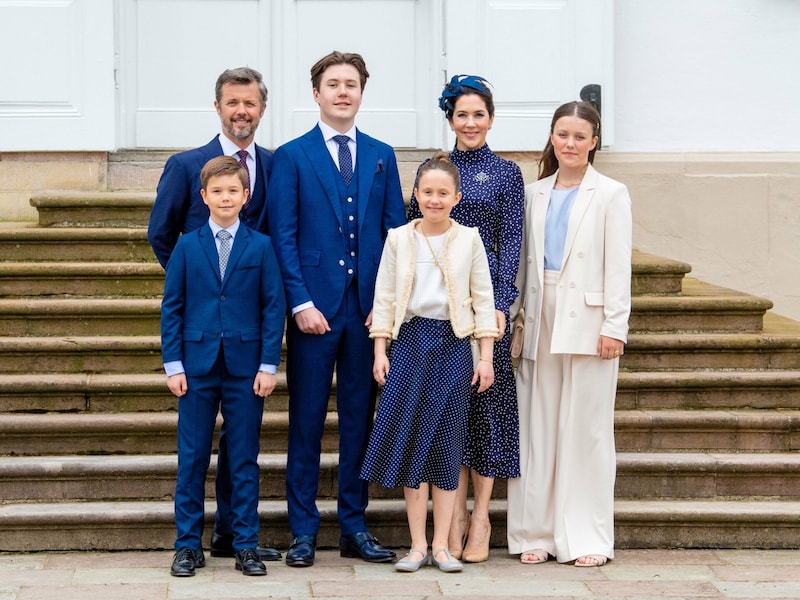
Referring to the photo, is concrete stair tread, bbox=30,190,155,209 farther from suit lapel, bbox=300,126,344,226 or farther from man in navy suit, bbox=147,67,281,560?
suit lapel, bbox=300,126,344,226

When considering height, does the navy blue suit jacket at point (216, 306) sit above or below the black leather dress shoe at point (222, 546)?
above

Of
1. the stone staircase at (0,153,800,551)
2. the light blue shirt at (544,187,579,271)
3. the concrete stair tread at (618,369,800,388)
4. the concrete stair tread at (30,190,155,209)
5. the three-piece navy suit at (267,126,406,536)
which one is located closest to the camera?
the three-piece navy suit at (267,126,406,536)

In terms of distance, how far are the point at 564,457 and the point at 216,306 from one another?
1432 mm

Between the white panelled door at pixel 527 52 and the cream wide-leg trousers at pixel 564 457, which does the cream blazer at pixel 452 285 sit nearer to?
the cream wide-leg trousers at pixel 564 457

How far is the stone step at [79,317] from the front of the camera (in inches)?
235

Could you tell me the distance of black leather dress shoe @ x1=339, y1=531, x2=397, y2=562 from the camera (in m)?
4.88

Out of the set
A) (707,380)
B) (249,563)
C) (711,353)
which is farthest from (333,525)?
(711,353)

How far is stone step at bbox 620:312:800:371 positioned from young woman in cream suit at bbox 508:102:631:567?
1026 millimetres

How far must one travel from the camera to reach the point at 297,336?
4.89m

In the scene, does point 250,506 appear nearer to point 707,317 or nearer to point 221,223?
point 221,223

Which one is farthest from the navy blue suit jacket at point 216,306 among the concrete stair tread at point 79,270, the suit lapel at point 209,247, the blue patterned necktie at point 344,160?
the concrete stair tread at point 79,270

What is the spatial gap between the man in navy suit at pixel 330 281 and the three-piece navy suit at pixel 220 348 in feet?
0.43

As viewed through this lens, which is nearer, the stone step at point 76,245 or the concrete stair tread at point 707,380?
the concrete stair tread at point 707,380

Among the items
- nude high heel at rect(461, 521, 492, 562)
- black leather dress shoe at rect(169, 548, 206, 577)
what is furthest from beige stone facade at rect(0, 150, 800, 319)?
black leather dress shoe at rect(169, 548, 206, 577)
